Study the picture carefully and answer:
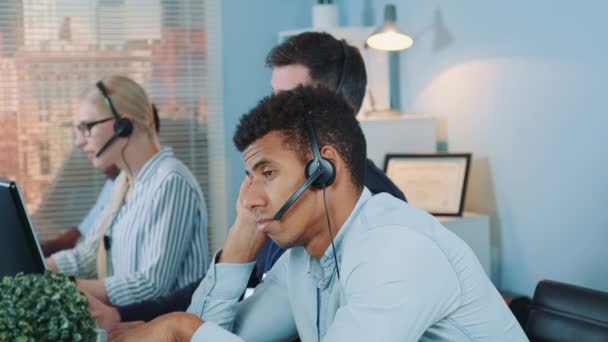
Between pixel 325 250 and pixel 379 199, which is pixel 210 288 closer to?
pixel 325 250

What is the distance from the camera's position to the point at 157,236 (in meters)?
2.16

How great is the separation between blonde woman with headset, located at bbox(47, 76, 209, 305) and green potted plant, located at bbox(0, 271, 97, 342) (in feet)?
3.51

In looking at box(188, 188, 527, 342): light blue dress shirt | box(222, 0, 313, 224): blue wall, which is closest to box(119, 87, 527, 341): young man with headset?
box(188, 188, 527, 342): light blue dress shirt

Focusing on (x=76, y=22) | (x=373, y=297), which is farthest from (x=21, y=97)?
(x=373, y=297)

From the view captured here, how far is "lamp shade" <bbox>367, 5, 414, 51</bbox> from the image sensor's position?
301 cm

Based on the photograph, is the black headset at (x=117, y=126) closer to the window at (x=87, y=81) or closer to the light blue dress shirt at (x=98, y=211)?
the light blue dress shirt at (x=98, y=211)

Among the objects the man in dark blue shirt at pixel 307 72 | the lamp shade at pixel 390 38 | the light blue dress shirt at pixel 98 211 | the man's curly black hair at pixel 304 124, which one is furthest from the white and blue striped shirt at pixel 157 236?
the lamp shade at pixel 390 38

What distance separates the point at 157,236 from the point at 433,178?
1.20 meters

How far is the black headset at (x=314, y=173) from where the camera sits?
1215 mm

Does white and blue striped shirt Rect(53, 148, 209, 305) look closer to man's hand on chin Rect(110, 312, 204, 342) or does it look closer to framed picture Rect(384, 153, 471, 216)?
man's hand on chin Rect(110, 312, 204, 342)

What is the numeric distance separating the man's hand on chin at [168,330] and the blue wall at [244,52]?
2.59 meters

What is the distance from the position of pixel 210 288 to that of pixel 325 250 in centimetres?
30

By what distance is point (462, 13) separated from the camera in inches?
118

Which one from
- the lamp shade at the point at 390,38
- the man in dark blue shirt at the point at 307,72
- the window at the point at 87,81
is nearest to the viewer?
the man in dark blue shirt at the point at 307,72
